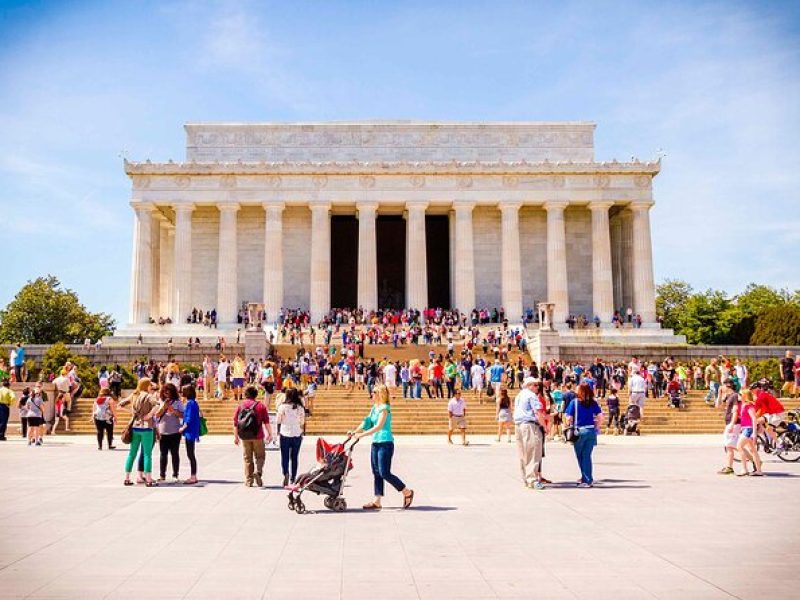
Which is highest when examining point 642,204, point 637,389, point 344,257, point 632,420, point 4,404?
point 642,204

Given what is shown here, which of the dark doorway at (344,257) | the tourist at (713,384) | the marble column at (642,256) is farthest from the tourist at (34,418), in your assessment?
the dark doorway at (344,257)

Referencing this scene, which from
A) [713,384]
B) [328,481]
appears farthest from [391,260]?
Result: [328,481]

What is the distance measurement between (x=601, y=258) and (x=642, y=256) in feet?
8.98

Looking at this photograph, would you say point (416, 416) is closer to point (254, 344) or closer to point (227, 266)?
point (254, 344)

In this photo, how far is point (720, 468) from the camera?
17.2 metres

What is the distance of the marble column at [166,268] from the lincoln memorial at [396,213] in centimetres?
16

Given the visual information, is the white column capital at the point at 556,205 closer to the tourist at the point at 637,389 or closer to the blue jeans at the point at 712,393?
the blue jeans at the point at 712,393

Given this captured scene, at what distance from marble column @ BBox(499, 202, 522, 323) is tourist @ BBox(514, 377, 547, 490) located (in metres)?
40.2

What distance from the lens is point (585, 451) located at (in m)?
14.2

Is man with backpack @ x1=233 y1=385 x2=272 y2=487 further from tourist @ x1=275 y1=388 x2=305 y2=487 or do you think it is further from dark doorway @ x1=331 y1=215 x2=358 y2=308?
dark doorway @ x1=331 y1=215 x2=358 y2=308

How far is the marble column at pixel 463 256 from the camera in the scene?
5444cm

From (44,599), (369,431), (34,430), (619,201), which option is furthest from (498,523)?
(619,201)

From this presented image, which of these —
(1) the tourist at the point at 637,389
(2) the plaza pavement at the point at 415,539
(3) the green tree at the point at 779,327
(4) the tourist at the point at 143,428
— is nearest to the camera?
(2) the plaza pavement at the point at 415,539

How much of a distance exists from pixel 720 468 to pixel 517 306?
121 feet
